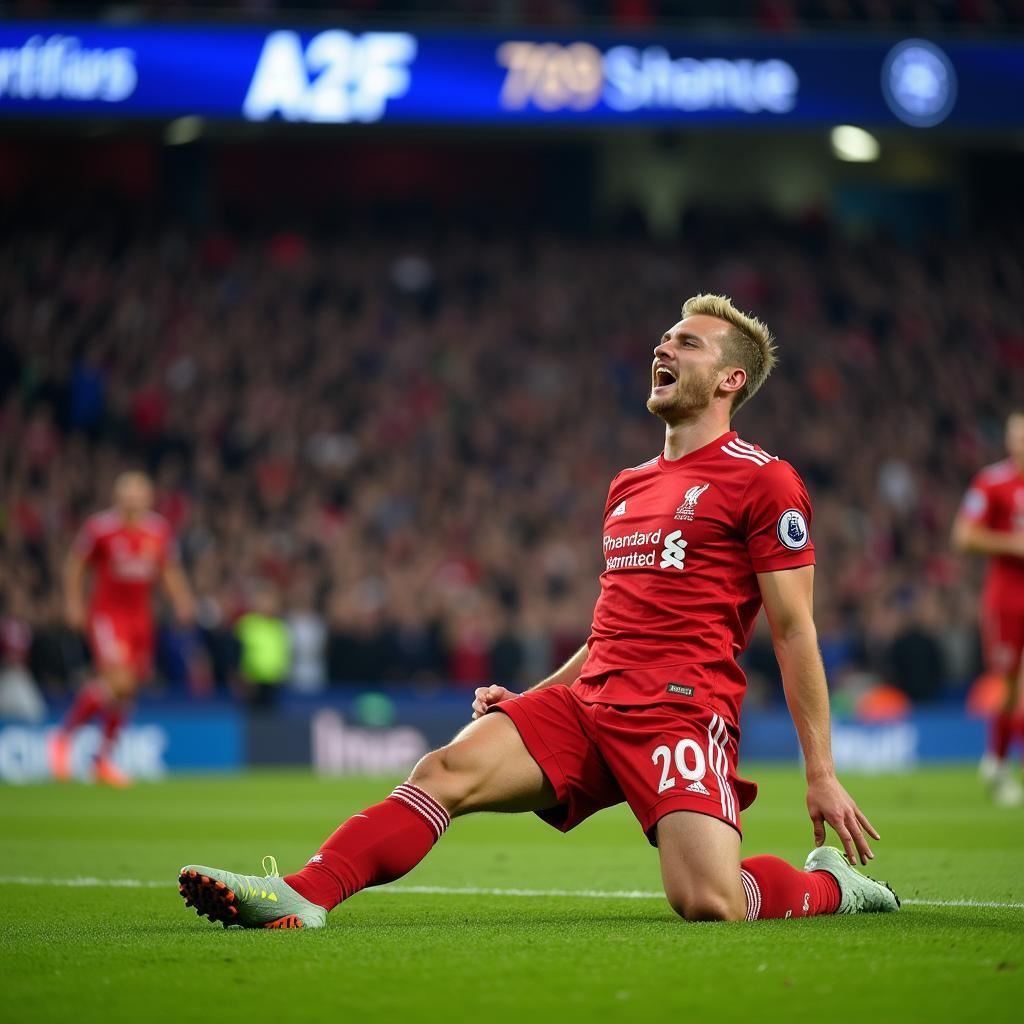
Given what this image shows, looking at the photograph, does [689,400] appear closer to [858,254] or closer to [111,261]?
[111,261]

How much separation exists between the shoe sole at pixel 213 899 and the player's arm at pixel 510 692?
2.77 ft

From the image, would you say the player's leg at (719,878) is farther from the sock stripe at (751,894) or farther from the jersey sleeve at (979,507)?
the jersey sleeve at (979,507)

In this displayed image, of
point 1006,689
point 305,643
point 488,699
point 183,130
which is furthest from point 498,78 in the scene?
point 488,699

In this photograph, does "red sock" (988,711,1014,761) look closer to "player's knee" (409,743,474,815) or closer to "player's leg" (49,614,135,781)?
"player's leg" (49,614,135,781)

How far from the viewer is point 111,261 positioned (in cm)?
2241

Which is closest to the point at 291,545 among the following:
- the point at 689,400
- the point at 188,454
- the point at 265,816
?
the point at 188,454

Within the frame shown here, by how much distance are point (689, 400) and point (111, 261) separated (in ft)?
59.8

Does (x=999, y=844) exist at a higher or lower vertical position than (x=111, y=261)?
lower

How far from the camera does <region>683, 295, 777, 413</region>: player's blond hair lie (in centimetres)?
537

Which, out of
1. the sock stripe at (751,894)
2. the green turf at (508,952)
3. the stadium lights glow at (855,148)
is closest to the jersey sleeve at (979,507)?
the green turf at (508,952)

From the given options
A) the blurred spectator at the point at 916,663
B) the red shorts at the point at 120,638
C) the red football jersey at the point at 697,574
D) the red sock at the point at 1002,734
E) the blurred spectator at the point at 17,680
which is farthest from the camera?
the blurred spectator at the point at 916,663

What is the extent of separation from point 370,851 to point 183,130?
18.7 meters

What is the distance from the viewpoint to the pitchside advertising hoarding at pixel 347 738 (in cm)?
1573

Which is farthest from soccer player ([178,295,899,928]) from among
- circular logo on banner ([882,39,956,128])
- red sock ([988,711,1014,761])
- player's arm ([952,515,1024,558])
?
circular logo on banner ([882,39,956,128])
